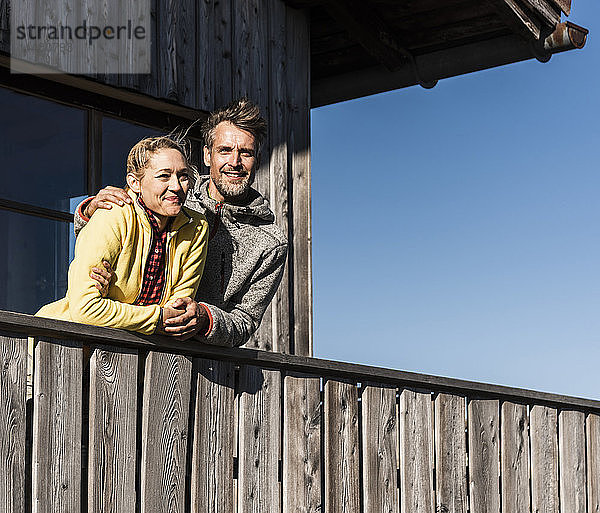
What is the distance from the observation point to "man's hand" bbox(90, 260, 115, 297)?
3.40 m

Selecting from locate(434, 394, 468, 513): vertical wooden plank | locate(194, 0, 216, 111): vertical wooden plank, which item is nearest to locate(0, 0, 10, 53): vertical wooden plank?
locate(194, 0, 216, 111): vertical wooden plank

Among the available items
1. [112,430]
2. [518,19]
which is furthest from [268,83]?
[112,430]

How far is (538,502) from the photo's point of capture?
5.52 meters

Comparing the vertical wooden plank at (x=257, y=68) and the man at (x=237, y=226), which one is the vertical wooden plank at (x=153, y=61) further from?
the man at (x=237, y=226)

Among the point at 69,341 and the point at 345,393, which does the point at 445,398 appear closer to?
the point at 345,393

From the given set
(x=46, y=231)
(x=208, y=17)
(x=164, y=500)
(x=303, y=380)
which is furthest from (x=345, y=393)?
(x=208, y=17)

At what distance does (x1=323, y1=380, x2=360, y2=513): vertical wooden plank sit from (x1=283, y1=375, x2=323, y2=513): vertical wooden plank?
6 centimetres

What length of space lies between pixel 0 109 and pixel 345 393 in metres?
2.47

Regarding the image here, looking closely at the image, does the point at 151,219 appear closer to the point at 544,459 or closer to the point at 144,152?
the point at 144,152

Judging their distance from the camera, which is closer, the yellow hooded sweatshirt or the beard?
the yellow hooded sweatshirt

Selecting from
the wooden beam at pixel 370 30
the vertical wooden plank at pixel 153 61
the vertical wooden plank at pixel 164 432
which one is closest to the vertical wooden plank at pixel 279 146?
the wooden beam at pixel 370 30

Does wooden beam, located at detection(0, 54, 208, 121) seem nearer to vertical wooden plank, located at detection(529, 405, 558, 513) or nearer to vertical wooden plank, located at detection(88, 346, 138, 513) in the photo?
vertical wooden plank, located at detection(88, 346, 138, 513)

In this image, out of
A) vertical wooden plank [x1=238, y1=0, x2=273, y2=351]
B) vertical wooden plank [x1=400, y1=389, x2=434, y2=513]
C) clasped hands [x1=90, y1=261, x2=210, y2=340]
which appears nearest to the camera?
clasped hands [x1=90, y1=261, x2=210, y2=340]

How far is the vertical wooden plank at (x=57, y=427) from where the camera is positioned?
3.13m
